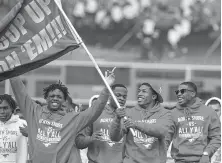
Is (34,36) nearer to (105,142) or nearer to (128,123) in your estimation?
(128,123)

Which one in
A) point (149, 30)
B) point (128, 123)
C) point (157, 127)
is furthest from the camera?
point (149, 30)

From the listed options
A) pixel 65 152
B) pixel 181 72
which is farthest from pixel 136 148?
pixel 181 72

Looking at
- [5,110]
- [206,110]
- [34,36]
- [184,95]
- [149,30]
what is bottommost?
[5,110]

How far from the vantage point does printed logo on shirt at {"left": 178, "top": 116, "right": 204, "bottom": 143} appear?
9648mm

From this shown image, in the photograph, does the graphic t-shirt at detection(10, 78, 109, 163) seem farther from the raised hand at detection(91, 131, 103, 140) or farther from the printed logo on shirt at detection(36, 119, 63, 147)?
the raised hand at detection(91, 131, 103, 140)

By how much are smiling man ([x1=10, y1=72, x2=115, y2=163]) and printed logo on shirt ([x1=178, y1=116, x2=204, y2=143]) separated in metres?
1.73

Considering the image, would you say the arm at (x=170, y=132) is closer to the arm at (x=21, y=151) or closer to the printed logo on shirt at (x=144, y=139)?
the printed logo on shirt at (x=144, y=139)

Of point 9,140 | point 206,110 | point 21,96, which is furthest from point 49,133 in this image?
point 206,110

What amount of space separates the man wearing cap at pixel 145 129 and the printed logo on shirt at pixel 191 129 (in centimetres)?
53

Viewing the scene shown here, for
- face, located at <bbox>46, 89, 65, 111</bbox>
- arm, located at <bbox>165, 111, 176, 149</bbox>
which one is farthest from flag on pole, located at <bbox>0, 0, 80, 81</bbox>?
arm, located at <bbox>165, 111, 176, 149</bbox>

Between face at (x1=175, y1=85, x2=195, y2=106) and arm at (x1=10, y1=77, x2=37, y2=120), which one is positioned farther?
face at (x1=175, y1=85, x2=195, y2=106)

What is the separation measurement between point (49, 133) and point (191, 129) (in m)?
2.20

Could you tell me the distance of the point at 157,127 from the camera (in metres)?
8.72

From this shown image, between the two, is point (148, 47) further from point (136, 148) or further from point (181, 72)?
point (136, 148)
